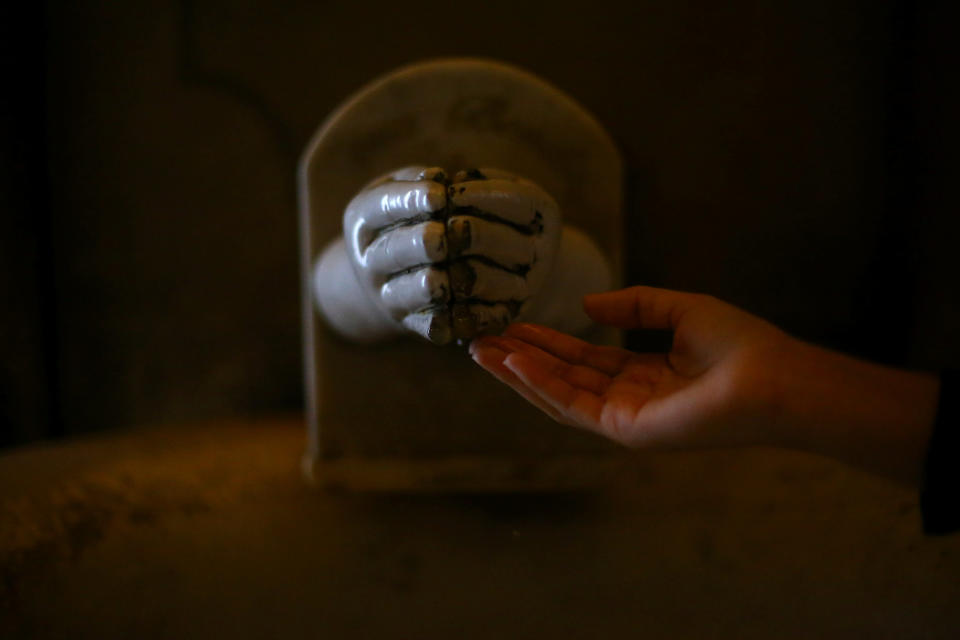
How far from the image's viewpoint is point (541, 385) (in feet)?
1.41

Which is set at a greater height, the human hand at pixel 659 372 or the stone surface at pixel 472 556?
the human hand at pixel 659 372

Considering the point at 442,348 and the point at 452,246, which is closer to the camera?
the point at 452,246

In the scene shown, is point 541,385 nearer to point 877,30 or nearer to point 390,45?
point 390,45

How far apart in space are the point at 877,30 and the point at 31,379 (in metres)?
1.26

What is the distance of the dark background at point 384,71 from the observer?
0.91m

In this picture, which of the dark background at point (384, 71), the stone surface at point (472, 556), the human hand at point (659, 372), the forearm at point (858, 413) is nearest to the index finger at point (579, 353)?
the human hand at point (659, 372)

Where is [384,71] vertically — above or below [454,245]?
above

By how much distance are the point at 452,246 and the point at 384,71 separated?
0.64 m

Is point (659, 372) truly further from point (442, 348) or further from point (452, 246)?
point (442, 348)

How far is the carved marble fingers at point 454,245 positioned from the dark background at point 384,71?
1.59ft

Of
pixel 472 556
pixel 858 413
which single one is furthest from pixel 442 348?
pixel 858 413

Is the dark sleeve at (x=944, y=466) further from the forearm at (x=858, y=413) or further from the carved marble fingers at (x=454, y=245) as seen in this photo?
the carved marble fingers at (x=454, y=245)

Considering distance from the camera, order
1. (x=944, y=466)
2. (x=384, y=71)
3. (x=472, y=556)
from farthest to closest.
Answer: (x=384, y=71) → (x=472, y=556) → (x=944, y=466)

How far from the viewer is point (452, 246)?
0.41m
